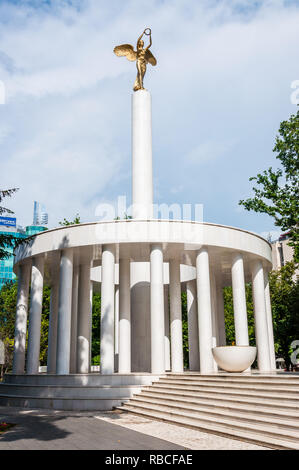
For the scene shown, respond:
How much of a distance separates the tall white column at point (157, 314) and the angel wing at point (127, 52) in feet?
57.2

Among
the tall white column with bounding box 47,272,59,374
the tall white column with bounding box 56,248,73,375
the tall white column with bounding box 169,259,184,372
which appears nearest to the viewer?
the tall white column with bounding box 56,248,73,375

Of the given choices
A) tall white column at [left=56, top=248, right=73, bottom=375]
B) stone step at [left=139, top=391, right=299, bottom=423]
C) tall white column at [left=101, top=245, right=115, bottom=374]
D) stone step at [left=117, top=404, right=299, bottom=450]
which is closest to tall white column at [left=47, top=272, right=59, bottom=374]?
tall white column at [left=56, top=248, right=73, bottom=375]

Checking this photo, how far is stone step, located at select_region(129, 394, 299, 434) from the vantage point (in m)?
11.1

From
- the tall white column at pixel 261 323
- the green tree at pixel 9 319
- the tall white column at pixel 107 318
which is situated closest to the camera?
the tall white column at pixel 107 318

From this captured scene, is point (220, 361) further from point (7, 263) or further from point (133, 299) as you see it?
point (7, 263)

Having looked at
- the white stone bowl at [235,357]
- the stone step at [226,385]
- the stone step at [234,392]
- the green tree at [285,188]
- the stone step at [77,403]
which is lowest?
the stone step at [77,403]

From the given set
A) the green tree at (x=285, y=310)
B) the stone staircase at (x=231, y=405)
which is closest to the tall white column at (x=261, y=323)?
the stone staircase at (x=231, y=405)

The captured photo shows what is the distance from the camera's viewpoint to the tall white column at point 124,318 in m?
22.8

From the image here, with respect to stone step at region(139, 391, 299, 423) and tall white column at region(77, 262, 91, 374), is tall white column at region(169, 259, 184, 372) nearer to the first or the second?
stone step at region(139, 391, 299, 423)

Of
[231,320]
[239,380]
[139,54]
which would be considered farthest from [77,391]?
[231,320]

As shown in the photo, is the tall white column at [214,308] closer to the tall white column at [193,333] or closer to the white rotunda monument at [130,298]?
the white rotunda monument at [130,298]

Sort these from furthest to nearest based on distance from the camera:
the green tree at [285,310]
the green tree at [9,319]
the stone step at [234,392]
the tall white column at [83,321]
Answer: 1. the green tree at [9,319]
2. the green tree at [285,310]
3. the tall white column at [83,321]
4. the stone step at [234,392]

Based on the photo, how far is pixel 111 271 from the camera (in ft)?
70.2

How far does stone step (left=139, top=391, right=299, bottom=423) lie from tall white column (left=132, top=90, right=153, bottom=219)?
13.0 meters
